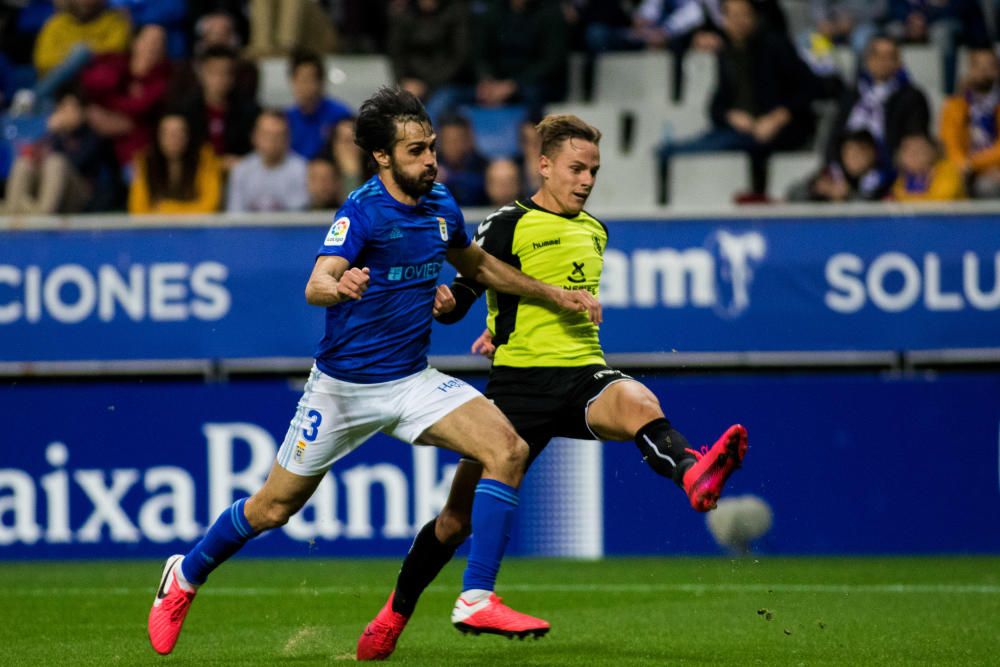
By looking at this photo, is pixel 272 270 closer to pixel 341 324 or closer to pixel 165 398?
pixel 165 398

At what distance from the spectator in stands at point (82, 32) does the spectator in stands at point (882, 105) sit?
231 inches

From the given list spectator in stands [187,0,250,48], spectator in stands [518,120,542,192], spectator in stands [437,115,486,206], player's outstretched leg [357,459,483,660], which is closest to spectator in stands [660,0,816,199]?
spectator in stands [518,120,542,192]

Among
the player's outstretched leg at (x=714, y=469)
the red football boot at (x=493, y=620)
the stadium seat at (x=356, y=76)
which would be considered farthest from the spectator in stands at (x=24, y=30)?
the player's outstretched leg at (x=714, y=469)

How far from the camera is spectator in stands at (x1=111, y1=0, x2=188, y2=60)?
1433 cm

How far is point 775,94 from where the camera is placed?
42.8ft

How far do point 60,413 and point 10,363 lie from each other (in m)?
0.46

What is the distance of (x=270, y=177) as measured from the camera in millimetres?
12016

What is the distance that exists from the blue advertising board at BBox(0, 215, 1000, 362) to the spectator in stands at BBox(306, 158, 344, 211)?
699 mm

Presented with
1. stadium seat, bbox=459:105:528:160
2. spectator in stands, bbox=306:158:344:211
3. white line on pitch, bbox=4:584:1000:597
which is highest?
stadium seat, bbox=459:105:528:160

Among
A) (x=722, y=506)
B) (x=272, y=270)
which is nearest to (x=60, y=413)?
(x=272, y=270)

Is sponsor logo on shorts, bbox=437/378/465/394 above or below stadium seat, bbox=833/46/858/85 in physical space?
below

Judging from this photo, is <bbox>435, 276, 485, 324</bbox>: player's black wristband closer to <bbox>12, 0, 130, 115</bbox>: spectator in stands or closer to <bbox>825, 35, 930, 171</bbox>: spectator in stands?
<bbox>825, 35, 930, 171</bbox>: spectator in stands

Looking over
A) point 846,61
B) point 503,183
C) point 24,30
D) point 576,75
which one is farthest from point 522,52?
point 24,30

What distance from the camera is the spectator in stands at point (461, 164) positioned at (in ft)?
39.0
